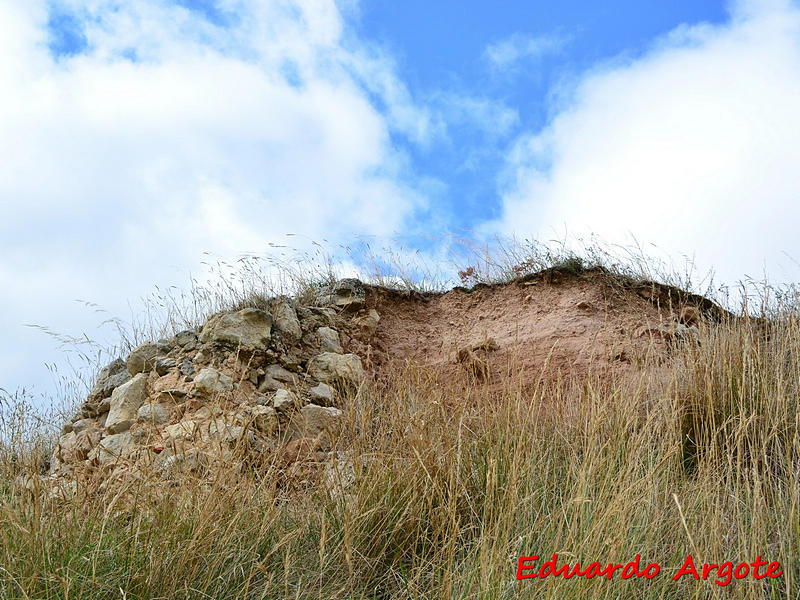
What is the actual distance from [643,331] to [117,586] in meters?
5.76

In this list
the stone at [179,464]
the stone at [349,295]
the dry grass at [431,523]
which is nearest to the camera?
the dry grass at [431,523]

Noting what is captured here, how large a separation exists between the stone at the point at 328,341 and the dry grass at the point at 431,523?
2600mm

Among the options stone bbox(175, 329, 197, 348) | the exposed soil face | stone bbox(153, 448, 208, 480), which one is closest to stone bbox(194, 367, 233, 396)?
stone bbox(153, 448, 208, 480)

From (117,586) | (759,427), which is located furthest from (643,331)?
(117,586)

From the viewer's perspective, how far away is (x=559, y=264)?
8.29 m

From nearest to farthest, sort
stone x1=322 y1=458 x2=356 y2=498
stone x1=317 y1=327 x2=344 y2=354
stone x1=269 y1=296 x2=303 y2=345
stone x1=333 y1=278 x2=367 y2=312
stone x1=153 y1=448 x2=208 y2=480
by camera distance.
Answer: stone x1=153 y1=448 x2=208 y2=480 < stone x1=322 y1=458 x2=356 y2=498 < stone x1=269 y1=296 x2=303 y2=345 < stone x1=317 y1=327 x2=344 y2=354 < stone x1=333 y1=278 x2=367 y2=312

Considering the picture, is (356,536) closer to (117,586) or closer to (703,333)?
(117,586)

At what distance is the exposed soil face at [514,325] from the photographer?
22.2 feet

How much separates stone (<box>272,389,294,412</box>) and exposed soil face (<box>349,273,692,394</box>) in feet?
4.58

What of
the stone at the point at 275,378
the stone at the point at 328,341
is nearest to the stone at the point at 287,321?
the stone at the point at 328,341

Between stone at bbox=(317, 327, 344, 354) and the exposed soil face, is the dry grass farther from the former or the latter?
stone at bbox=(317, 327, 344, 354)

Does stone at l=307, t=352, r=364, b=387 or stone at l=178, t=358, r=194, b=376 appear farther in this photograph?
stone at l=307, t=352, r=364, b=387

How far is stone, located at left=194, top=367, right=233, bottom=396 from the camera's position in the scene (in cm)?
593

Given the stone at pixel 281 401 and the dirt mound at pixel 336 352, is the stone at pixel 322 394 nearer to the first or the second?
the dirt mound at pixel 336 352
